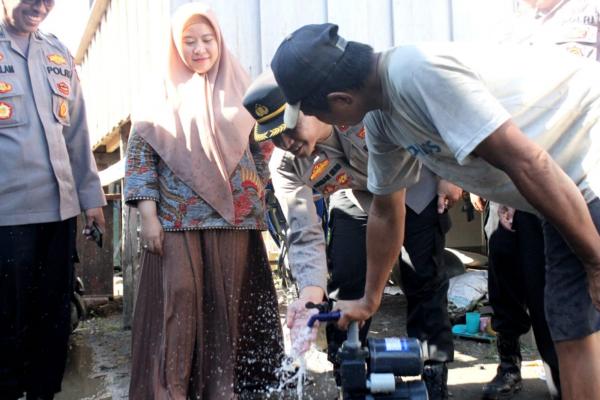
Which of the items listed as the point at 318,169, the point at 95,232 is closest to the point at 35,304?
the point at 95,232

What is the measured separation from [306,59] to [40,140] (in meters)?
1.71

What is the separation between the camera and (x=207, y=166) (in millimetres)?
3020

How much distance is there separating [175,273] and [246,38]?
1.66m

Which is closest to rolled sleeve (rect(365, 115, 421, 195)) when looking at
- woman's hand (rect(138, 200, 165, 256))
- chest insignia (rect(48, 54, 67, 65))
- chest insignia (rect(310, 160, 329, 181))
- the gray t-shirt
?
the gray t-shirt

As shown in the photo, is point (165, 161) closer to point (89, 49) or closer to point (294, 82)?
point (294, 82)

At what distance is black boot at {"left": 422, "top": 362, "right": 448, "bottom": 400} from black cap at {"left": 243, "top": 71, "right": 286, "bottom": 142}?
45.5 inches

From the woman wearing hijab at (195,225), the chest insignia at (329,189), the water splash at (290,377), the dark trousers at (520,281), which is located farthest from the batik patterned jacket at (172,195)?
the dark trousers at (520,281)

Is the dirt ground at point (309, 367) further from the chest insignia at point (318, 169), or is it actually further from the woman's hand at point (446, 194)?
the chest insignia at point (318, 169)

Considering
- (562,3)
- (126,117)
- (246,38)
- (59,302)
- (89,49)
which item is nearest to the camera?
(59,302)

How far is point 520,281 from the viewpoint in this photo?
3.01m

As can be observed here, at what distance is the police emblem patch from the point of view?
96.0 inches

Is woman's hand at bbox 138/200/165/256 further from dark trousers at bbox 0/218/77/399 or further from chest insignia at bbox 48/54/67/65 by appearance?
chest insignia at bbox 48/54/67/65

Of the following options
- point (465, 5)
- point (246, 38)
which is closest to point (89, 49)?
point (246, 38)

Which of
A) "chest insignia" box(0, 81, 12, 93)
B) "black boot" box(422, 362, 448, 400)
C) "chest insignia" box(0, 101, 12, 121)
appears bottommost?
"black boot" box(422, 362, 448, 400)
